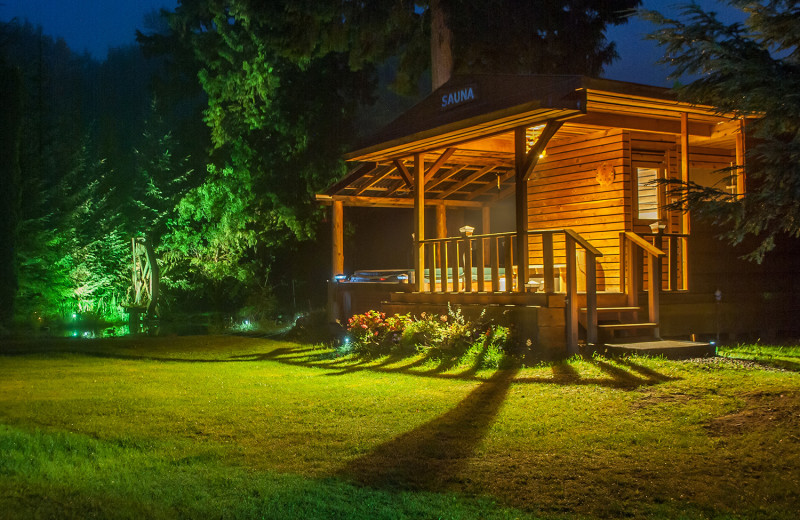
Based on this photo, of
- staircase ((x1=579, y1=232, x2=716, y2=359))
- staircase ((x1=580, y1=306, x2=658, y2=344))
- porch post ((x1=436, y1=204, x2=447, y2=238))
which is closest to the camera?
staircase ((x1=579, y1=232, x2=716, y2=359))

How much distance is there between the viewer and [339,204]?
1803cm

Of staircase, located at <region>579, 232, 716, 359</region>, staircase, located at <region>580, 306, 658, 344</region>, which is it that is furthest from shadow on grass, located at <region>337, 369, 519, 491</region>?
staircase, located at <region>580, 306, 658, 344</region>

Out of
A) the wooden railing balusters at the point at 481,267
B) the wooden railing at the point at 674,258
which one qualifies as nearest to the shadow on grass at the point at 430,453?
the wooden railing balusters at the point at 481,267

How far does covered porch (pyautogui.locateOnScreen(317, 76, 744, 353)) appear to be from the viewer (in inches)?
442

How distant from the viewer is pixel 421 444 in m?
6.62

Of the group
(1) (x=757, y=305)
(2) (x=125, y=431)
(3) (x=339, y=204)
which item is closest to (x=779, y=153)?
(2) (x=125, y=431)

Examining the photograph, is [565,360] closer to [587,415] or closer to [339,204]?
[587,415]

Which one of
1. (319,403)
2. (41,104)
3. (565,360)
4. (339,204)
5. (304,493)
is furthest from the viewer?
(41,104)

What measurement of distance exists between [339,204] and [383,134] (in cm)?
392

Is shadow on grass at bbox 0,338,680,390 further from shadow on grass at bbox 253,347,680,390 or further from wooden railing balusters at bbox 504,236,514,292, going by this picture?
wooden railing balusters at bbox 504,236,514,292

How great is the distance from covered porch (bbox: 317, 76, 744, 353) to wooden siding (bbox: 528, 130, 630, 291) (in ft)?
0.07

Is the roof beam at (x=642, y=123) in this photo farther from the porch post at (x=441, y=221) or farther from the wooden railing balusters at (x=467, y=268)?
the porch post at (x=441, y=221)

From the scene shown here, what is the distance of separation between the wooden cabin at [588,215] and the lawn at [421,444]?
5.37 ft

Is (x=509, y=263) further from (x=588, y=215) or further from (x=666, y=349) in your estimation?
(x=666, y=349)
